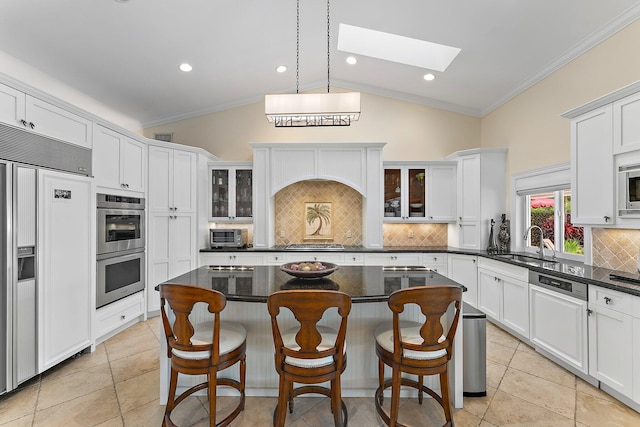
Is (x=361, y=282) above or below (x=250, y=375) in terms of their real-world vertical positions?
above

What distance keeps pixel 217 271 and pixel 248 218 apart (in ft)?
7.49

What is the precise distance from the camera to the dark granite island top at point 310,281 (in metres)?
1.96

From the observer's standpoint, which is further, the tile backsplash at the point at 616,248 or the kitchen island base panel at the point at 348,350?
the tile backsplash at the point at 616,248

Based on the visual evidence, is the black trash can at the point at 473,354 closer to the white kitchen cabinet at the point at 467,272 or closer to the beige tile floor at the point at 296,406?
the beige tile floor at the point at 296,406

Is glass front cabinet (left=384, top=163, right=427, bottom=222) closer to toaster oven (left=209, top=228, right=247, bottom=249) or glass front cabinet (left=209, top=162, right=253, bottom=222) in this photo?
glass front cabinet (left=209, top=162, right=253, bottom=222)

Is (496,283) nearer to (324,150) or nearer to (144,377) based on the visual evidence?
(324,150)

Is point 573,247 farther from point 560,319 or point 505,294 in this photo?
point 560,319

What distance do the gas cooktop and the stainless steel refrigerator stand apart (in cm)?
284

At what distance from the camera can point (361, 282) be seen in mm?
2270

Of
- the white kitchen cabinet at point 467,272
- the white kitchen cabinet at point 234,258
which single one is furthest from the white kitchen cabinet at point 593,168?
the white kitchen cabinet at point 234,258

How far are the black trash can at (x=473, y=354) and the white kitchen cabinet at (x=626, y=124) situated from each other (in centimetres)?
174

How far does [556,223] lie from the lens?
12.2ft

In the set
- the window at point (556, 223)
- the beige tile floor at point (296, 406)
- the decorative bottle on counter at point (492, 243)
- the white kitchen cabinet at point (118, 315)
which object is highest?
the window at point (556, 223)

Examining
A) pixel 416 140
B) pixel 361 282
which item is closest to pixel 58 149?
pixel 361 282
